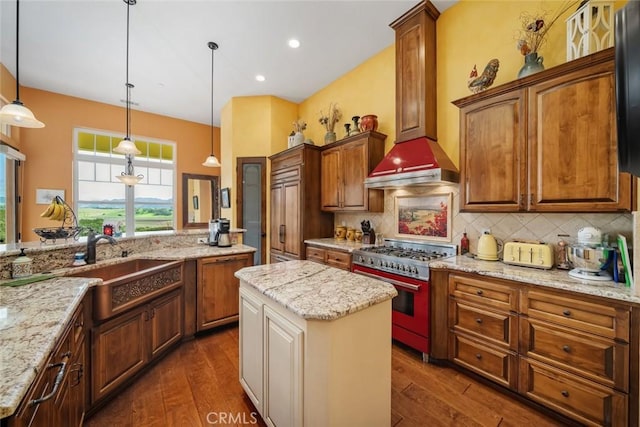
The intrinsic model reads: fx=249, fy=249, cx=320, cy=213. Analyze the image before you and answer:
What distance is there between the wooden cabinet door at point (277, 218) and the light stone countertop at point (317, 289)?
7.79 ft

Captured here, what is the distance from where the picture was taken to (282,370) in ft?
4.38

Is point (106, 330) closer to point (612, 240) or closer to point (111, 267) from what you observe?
point (111, 267)

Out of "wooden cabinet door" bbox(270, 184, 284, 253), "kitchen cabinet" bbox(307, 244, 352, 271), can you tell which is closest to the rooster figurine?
"kitchen cabinet" bbox(307, 244, 352, 271)

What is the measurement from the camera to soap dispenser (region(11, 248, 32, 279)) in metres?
1.71

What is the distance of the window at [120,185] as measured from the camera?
5.03m

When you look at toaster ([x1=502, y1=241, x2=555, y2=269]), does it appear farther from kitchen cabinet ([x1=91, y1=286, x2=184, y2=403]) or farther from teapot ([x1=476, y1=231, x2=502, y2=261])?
kitchen cabinet ([x1=91, y1=286, x2=184, y2=403])

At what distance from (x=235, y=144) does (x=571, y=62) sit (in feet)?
14.9

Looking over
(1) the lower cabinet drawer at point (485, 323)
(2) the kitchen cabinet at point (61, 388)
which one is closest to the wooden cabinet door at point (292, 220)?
(1) the lower cabinet drawer at point (485, 323)

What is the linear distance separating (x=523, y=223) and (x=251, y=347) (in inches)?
98.3

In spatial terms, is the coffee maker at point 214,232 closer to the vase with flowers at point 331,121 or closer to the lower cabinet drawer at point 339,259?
the lower cabinet drawer at point 339,259

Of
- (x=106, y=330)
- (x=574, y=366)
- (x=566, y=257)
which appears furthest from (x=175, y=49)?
(x=574, y=366)

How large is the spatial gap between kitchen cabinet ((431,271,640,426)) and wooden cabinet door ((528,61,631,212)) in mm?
655

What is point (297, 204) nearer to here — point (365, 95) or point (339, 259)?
point (339, 259)

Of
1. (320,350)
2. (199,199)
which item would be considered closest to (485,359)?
(320,350)
